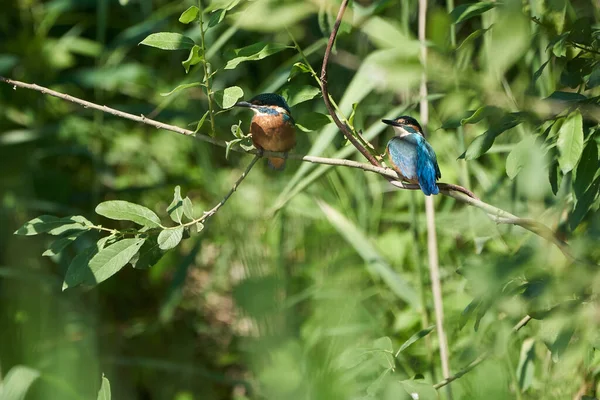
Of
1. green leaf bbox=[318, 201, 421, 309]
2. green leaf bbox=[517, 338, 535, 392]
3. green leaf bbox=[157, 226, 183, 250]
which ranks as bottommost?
green leaf bbox=[318, 201, 421, 309]

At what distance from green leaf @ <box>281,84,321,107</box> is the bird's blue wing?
0.75 feet

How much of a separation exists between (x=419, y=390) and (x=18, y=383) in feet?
4.12

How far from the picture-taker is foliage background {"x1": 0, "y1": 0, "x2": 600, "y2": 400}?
2.94 ft

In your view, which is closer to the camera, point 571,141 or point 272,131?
point 571,141

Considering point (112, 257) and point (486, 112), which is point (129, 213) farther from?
point (486, 112)

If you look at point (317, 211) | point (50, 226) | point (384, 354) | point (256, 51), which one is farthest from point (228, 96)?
point (317, 211)

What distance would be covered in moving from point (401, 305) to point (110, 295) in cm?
143

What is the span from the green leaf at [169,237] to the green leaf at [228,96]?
198 millimetres

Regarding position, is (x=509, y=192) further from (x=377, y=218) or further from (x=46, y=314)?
(x=46, y=314)

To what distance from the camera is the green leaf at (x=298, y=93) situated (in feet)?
3.83

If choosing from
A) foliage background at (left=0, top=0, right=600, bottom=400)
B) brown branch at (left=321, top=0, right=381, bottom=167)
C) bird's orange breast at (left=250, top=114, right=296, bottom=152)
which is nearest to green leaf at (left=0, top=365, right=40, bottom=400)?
foliage background at (left=0, top=0, right=600, bottom=400)

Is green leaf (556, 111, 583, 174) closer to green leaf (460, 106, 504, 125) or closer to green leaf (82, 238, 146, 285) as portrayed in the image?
green leaf (460, 106, 504, 125)

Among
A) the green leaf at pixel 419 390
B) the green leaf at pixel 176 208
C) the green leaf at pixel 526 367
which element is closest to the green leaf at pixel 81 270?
the green leaf at pixel 176 208

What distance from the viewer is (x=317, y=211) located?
2.80 m
